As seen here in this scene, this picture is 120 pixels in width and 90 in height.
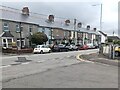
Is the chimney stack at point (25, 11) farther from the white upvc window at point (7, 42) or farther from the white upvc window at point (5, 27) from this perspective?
the white upvc window at point (7, 42)

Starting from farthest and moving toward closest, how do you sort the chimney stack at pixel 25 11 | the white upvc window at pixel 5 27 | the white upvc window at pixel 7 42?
1. the chimney stack at pixel 25 11
2. the white upvc window at pixel 5 27
3. the white upvc window at pixel 7 42

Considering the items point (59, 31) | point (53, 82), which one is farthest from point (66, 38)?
point (53, 82)

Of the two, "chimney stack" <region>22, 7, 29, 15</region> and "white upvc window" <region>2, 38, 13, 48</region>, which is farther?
"chimney stack" <region>22, 7, 29, 15</region>

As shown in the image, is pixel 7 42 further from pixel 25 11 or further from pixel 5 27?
pixel 25 11

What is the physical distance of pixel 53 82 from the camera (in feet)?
42.2

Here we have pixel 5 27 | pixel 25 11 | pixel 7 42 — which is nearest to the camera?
pixel 7 42

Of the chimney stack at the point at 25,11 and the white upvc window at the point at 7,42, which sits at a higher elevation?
the chimney stack at the point at 25,11

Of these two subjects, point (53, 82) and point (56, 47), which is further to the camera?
point (56, 47)

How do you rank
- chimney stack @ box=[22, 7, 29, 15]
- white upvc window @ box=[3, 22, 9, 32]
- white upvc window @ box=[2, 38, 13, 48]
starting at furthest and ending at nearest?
chimney stack @ box=[22, 7, 29, 15]
white upvc window @ box=[3, 22, 9, 32]
white upvc window @ box=[2, 38, 13, 48]

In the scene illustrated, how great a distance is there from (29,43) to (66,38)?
23310 mm

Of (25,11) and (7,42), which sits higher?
(25,11)

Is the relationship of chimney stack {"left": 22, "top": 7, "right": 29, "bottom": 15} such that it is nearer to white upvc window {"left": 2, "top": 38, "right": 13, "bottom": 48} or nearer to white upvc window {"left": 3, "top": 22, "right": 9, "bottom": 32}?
white upvc window {"left": 3, "top": 22, "right": 9, "bottom": 32}

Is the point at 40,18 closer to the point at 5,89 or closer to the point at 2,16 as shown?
the point at 2,16

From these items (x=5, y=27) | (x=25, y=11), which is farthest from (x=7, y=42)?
(x=25, y=11)
